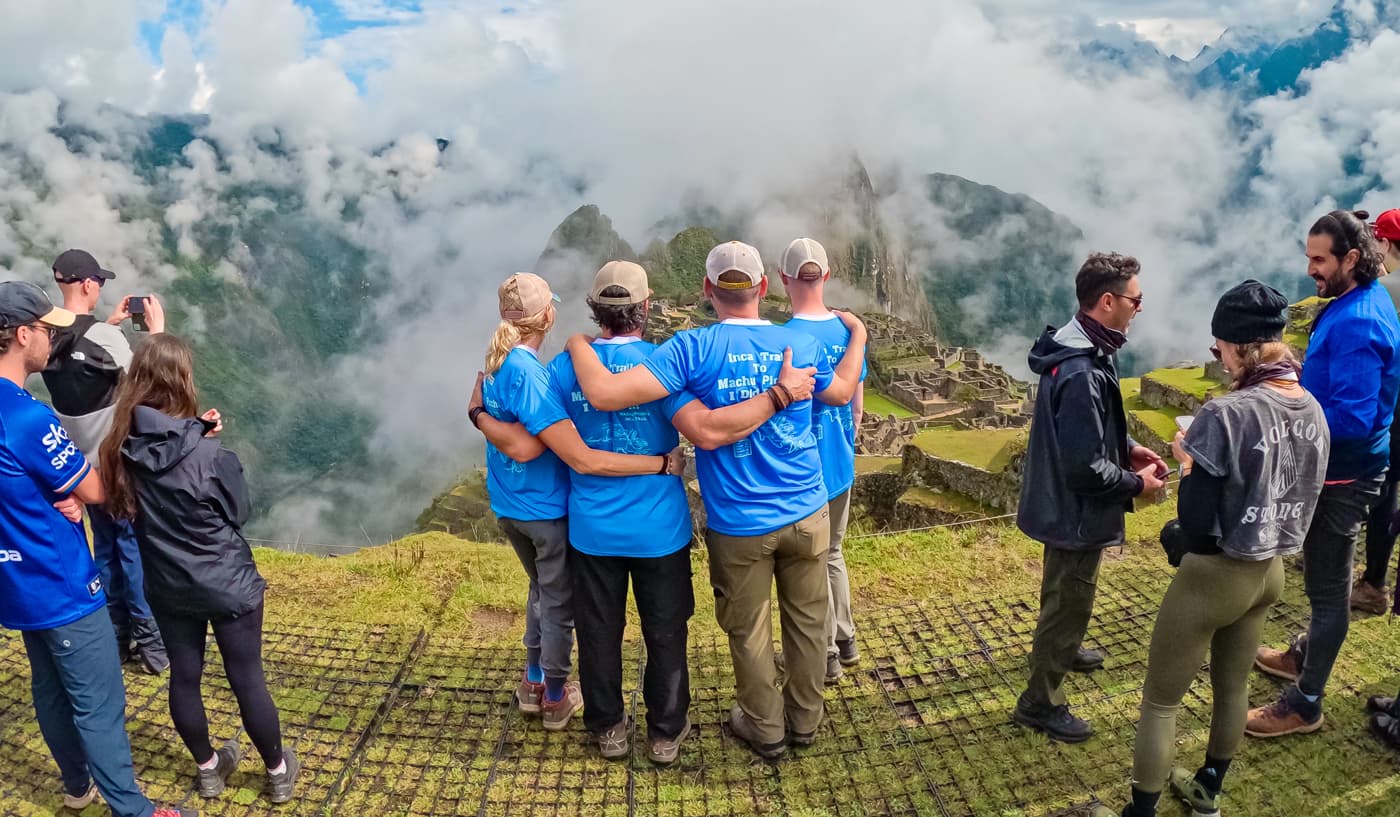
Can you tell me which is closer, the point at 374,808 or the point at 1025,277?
the point at 374,808

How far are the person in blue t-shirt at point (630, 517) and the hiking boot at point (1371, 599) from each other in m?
4.36

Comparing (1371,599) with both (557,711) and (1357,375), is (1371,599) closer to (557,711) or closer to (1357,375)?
(1357,375)

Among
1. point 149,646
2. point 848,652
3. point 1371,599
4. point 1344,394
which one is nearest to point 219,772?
point 149,646

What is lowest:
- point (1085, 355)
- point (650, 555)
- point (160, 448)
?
point (650, 555)

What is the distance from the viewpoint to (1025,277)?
184125 millimetres

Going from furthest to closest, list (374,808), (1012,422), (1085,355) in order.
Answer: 1. (1012,422)
2. (374,808)
3. (1085,355)

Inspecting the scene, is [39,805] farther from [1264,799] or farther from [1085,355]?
[1264,799]

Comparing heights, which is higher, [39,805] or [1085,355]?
[1085,355]

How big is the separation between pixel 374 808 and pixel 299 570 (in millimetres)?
3199

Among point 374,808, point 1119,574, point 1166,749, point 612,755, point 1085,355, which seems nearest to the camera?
point 1166,749

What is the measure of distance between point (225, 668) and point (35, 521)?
3.17 ft

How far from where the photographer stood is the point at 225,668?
11.5 feet

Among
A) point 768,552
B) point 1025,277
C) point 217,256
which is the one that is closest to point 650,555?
point 768,552

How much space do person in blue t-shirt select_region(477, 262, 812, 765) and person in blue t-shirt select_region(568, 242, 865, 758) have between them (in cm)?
13
